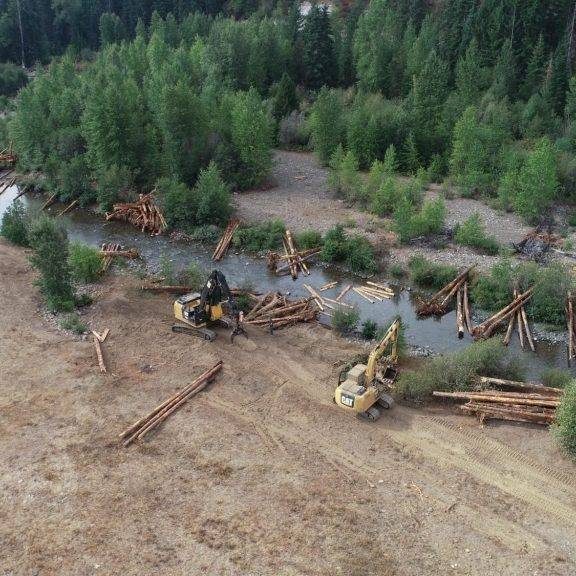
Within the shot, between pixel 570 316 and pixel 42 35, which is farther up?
pixel 42 35

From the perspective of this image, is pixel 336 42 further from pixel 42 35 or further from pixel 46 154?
pixel 42 35

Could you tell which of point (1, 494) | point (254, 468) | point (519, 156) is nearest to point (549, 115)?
point (519, 156)

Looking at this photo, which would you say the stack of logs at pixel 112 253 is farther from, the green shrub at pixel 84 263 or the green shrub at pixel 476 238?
the green shrub at pixel 476 238

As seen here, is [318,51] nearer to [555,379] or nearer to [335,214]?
[335,214]

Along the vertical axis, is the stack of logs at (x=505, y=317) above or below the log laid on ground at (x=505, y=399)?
below

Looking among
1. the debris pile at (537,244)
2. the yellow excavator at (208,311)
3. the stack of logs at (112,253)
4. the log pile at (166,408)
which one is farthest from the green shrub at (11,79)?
the log pile at (166,408)

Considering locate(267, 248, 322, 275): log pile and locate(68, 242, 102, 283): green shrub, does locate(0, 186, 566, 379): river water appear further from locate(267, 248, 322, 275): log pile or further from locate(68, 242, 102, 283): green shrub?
locate(68, 242, 102, 283): green shrub

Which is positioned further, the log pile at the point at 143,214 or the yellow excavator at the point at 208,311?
the log pile at the point at 143,214
